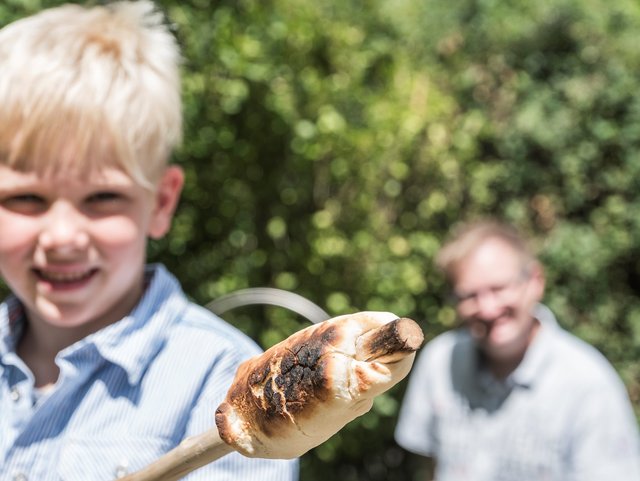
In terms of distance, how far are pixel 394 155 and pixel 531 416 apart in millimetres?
2158

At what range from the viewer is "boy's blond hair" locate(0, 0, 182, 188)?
1529mm

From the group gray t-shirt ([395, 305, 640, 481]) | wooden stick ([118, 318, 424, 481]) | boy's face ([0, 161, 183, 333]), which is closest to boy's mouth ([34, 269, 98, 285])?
boy's face ([0, 161, 183, 333])

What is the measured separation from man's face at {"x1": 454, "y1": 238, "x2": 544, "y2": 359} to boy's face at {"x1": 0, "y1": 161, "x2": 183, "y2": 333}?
1846mm

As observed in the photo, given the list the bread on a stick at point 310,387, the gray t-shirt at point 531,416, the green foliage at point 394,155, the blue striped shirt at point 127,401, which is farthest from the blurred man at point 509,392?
the bread on a stick at point 310,387

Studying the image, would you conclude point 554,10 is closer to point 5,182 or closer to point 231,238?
point 231,238

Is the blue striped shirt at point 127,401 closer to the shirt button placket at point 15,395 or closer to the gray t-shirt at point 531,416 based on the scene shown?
the shirt button placket at point 15,395

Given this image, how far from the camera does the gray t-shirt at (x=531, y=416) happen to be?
2916 mm

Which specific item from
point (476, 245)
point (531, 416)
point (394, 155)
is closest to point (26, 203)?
point (531, 416)

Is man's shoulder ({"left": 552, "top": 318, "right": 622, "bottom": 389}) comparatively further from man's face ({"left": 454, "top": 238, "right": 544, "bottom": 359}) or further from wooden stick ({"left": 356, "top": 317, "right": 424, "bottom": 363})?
wooden stick ({"left": 356, "top": 317, "right": 424, "bottom": 363})

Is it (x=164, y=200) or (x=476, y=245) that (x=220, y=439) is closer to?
(x=164, y=200)

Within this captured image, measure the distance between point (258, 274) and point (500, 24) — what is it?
264 cm

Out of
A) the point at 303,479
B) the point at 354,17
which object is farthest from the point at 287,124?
the point at 303,479

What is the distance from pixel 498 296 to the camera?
328 centimetres

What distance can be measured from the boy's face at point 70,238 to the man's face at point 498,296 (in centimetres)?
185
